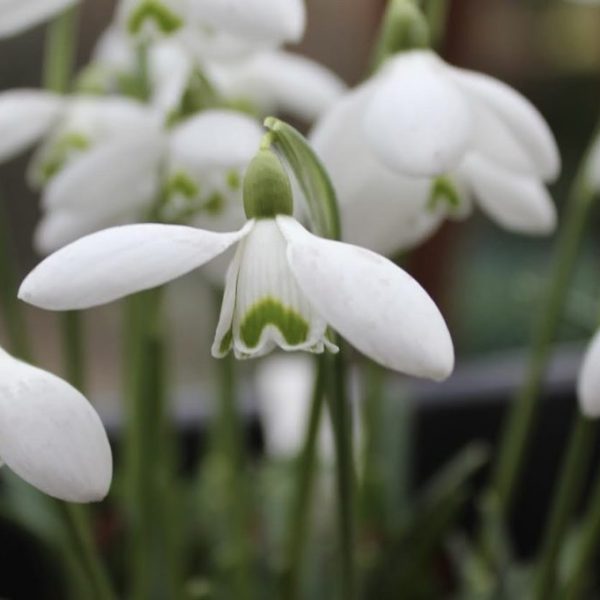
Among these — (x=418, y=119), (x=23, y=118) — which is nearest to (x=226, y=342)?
(x=418, y=119)

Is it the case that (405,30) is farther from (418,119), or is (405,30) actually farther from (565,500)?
(565,500)

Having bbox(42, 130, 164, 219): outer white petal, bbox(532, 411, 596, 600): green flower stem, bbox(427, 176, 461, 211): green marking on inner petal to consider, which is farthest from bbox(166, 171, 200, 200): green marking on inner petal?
bbox(532, 411, 596, 600): green flower stem

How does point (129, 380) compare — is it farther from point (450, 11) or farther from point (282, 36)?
point (450, 11)

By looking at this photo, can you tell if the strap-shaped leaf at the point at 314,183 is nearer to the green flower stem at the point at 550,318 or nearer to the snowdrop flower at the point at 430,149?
the snowdrop flower at the point at 430,149

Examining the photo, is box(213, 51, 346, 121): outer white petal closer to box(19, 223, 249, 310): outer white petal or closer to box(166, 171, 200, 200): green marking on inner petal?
box(166, 171, 200, 200): green marking on inner petal

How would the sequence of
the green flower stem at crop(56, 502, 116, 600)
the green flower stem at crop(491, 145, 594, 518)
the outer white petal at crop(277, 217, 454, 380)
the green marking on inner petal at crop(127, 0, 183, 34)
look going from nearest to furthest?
the outer white petal at crop(277, 217, 454, 380), the green flower stem at crop(56, 502, 116, 600), the green marking on inner petal at crop(127, 0, 183, 34), the green flower stem at crop(491, 145, 594, 518)
